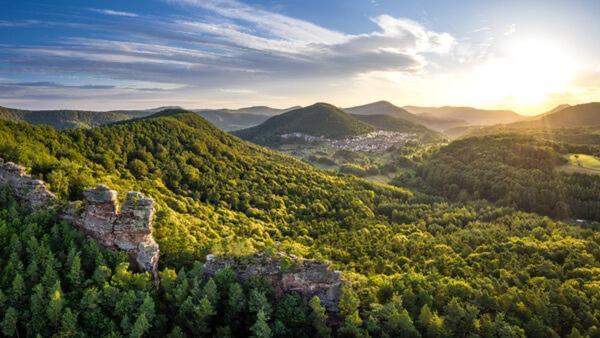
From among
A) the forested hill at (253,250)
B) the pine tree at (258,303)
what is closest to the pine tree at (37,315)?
the forested hill at (253,250)

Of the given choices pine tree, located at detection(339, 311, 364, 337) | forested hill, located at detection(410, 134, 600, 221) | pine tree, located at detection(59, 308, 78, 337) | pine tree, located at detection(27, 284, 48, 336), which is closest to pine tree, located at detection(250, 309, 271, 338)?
pine tree, located at detection(339, 311, 364, 337)

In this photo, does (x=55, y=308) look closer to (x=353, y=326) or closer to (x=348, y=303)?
(x=353, y=326)

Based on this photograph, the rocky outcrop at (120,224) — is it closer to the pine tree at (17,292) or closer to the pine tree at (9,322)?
the pine tree at (17,292)

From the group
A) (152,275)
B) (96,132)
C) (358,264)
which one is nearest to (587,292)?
(358,264)

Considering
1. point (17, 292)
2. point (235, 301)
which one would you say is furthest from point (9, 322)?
point (235, 301)

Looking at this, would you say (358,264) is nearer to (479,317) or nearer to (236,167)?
(479,317)
